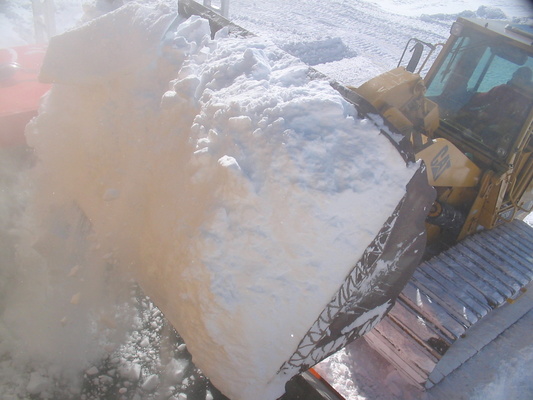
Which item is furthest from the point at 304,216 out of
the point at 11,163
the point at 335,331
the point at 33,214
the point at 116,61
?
the point at 11,163

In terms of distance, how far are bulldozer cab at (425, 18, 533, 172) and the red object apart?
3.48 meters

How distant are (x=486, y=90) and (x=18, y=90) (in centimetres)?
413

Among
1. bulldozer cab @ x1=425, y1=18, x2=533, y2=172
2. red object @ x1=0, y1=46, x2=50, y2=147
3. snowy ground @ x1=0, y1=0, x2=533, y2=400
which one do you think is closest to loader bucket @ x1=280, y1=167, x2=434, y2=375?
snowy ground @ x1=0, y1=0, x2=533, y2=400

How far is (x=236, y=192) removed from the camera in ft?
5.34

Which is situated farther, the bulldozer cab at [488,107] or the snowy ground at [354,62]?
the bulldozer cab at [488,107]

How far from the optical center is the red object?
3461mm

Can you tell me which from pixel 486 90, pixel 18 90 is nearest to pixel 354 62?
pixel 486 90

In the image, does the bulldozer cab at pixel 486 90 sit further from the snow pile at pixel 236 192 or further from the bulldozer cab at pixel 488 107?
the snow pile at pixel 236 192

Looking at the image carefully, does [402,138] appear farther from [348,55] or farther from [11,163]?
[348,55]

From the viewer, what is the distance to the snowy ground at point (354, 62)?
2641 mm

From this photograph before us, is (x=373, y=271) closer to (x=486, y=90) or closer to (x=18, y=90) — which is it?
(x=486, y=90)

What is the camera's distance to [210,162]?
172cm

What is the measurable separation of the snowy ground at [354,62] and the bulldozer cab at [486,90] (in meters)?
1.64

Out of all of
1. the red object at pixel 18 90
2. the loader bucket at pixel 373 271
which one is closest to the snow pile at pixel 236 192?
the loader bucket at pixel 373 271
